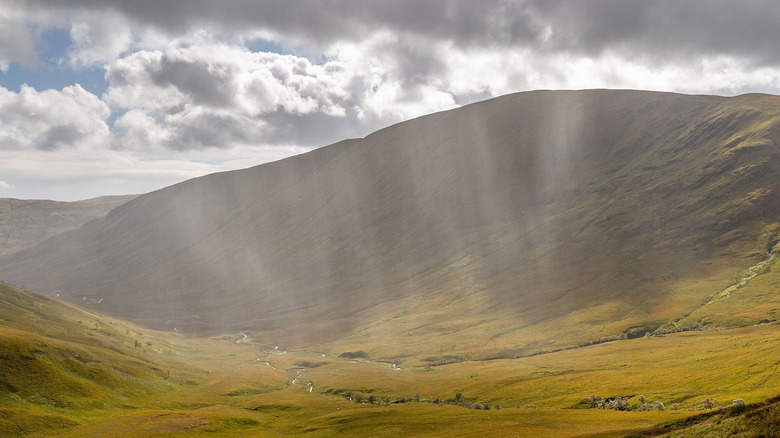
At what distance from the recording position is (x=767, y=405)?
41.1 metres

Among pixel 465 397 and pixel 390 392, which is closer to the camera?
pixel 465 397

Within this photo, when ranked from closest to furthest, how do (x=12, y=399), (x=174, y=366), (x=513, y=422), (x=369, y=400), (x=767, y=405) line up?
1. (x=767, y=405)
2. (x=513, y=422)
3. (x=12, y=399)
4. (x=369, y=400)
5. (x=174, y=366)

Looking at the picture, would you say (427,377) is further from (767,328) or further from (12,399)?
(12,399)

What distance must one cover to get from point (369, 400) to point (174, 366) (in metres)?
87.4

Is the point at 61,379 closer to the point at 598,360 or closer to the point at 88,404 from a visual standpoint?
the point at 88,404

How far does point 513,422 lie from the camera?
84.2 meters

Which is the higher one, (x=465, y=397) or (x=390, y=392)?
(x=465, y=397)

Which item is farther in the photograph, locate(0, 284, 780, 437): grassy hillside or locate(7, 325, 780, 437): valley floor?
locate(7, 325, 780, 437): valley floor

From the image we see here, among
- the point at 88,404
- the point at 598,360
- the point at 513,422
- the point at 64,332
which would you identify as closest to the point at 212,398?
the point at 88,404

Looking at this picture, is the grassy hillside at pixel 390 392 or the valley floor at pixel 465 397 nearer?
the grassy hillside at pixel 390 392

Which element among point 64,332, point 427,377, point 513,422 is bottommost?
point 427,377

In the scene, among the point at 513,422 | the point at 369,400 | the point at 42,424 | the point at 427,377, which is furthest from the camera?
the point at 427,377

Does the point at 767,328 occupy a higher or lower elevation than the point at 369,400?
higher

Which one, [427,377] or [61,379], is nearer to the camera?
[61,379]
